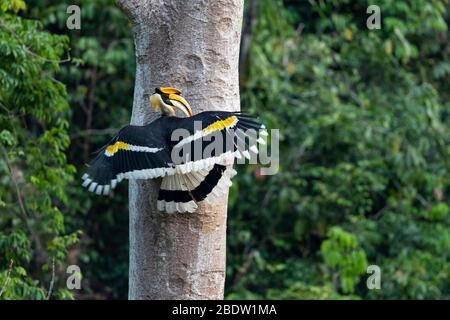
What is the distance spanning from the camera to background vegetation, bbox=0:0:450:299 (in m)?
7.38

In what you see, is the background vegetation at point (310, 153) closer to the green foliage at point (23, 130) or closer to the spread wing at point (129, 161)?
the green foliage at point (23, 130)

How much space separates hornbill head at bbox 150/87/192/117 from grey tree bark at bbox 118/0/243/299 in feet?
0.48

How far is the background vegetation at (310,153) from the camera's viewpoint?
7375 millimetres

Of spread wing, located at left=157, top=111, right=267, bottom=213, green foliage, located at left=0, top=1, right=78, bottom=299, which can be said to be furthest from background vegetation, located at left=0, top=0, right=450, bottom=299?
spread wing, located at left=157, top=111, right=267, bottom=213

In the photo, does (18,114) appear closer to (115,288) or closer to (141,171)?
(141,171)

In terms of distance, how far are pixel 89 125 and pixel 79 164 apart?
343mm

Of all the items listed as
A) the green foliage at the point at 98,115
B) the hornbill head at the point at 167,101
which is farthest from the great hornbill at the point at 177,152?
the green foliage at the point at 98,115

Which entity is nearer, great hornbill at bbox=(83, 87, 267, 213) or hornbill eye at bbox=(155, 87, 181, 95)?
great hornbill at bbox=(83, 87, 267, 213)

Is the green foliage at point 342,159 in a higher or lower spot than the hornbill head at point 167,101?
higher

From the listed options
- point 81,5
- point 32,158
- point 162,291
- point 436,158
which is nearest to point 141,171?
point 162,291

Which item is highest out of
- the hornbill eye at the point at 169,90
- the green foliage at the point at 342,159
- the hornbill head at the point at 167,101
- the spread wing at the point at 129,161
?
the green foliage at the point at 342,159

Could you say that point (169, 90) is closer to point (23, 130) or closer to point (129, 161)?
point (129, 161)

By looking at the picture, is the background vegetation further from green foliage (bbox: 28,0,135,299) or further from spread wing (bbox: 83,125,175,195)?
spread wing (bbox: 83,125,175,195)

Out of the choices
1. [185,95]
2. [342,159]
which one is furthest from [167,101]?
[342,159]
